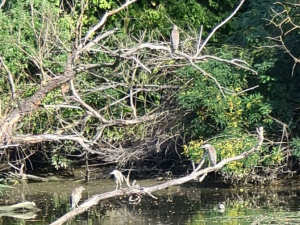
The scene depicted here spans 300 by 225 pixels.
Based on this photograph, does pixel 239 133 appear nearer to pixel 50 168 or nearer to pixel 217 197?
pixel 217 197

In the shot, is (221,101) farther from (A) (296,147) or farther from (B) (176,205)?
(B) (176,205)

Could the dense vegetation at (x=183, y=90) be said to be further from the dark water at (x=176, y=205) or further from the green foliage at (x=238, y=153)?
the dark water at (x=176, y=205)

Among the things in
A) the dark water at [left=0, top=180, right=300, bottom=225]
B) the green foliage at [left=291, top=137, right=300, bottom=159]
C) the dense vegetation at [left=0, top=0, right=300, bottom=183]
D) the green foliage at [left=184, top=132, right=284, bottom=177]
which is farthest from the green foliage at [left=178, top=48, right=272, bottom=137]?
the dark water at [left=0, top=180, right=300, bottom=225]

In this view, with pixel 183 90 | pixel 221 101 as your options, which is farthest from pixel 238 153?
pixel 183 90

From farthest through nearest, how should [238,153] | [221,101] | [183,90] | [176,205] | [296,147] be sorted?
1. [183,90]
2. [221,101]
3. [296,147]
4. [238,153]
5. [176,205]

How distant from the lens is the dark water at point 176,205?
12.2 meters

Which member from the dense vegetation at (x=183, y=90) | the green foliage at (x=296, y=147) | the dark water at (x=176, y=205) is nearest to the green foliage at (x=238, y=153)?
the dense vegetation at (x=183, y=90)

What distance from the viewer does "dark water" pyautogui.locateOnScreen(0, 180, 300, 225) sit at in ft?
39.9

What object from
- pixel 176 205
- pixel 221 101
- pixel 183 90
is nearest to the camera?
pixel 176 205

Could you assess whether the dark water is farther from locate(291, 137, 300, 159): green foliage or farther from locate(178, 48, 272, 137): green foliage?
locate(178, 48, 272, 137): green foliage

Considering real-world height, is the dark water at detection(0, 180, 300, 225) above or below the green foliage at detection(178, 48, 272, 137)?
below

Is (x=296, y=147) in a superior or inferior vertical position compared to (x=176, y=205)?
superior

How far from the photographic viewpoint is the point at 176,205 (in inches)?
544

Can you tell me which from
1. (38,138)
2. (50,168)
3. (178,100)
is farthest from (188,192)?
(38,138)
